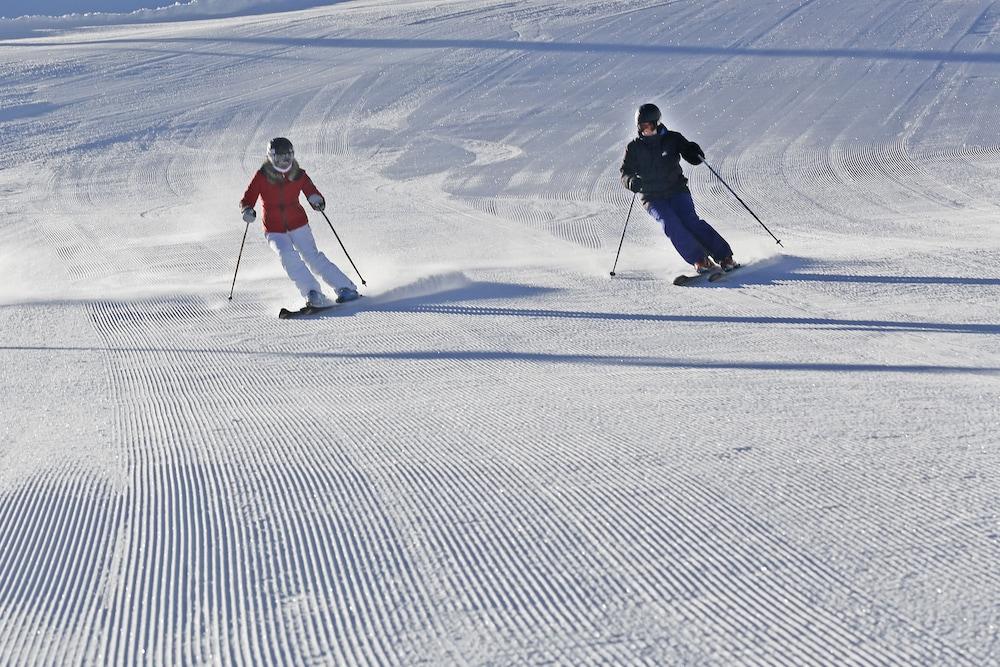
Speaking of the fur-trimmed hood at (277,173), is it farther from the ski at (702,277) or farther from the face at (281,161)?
the ski at (702,277)

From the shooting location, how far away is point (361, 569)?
3051 millimetres

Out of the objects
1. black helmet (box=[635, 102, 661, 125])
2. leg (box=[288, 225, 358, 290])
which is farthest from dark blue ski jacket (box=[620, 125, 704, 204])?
leg (box=[288, 225, 358, 290])

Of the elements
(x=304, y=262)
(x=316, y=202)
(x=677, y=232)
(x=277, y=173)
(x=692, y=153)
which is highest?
(x=692, y=153)

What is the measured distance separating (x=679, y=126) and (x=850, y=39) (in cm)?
639

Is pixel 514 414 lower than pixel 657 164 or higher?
lower

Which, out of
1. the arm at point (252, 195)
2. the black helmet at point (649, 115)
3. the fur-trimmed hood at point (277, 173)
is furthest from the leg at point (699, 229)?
the arm at point (252, 195)

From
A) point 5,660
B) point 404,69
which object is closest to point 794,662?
point 5,660

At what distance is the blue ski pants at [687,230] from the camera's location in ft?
30.5

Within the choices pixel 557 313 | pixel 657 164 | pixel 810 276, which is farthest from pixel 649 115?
pixel 557 313

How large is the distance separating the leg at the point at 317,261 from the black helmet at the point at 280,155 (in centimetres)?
52

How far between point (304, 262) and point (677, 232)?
3066 millimetres

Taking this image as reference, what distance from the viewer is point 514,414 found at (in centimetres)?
495

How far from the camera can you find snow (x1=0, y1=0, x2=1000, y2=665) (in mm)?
2707

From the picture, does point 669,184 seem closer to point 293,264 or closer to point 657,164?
point 657,164
